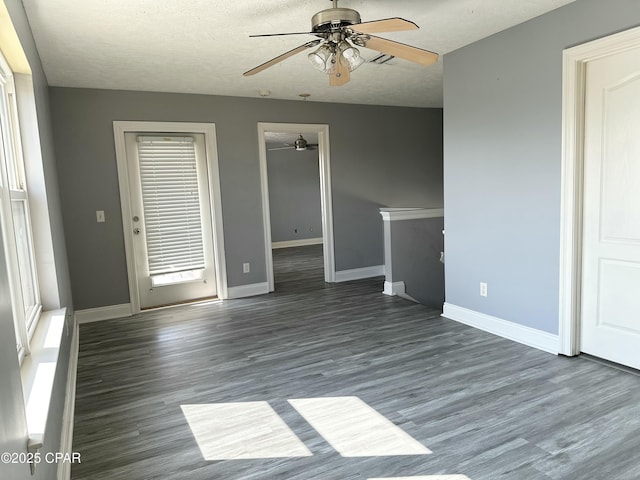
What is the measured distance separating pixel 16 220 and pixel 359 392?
86.7 inches

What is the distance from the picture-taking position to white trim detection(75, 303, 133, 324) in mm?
4406

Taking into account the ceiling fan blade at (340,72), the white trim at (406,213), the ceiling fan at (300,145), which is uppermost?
the ceiling fan at (300,145)

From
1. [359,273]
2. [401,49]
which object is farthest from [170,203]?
[401,49]

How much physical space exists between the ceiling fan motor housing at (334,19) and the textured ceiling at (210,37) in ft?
1.41

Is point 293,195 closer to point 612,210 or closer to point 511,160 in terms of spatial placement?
point 511,160

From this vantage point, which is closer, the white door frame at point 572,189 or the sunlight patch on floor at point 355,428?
the sunlight patch on floor at point 355,428

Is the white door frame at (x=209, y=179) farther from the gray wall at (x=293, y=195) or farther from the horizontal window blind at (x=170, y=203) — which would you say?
the gray wall at (x=293, y=195)

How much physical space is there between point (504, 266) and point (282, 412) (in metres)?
2.12

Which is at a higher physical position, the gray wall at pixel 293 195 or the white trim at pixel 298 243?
the gray wall at pixel 293 195

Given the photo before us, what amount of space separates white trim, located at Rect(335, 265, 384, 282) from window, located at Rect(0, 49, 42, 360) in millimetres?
3732

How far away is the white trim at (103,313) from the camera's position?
4406 mm

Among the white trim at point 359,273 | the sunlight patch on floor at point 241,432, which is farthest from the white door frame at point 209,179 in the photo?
the sunlight patch on floor at point 241,432
